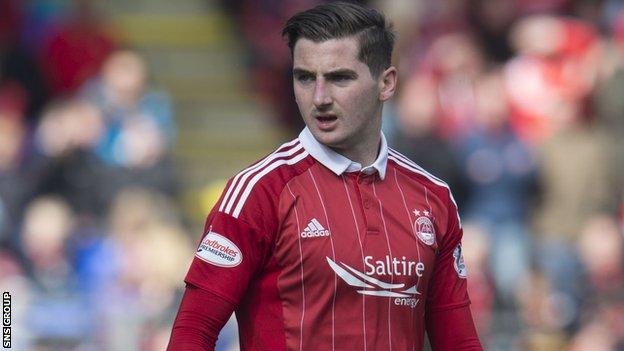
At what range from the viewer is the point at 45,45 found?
11.5 metres

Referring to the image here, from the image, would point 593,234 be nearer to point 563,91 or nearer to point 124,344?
point 563,91

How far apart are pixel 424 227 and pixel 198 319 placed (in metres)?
0.71

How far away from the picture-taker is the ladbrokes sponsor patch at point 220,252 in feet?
12.4

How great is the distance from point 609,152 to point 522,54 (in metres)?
1.07

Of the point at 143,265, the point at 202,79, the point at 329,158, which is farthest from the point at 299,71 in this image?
the point at 202,79

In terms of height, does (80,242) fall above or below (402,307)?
above

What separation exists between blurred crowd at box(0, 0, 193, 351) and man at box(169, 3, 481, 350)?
433cm

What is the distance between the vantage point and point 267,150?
12.2 metres

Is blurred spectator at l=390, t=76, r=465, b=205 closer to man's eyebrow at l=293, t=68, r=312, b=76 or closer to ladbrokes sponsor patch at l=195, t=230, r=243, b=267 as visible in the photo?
man's eyebrow at l=293, t=68, r=312, b=76

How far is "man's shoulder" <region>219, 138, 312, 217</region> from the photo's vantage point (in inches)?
150

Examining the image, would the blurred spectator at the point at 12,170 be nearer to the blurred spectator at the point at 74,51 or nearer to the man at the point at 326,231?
the blurred spectator at the point at 74,51

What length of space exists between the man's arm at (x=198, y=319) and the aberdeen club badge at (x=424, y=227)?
1.91ft

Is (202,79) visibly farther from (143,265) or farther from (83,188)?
(143,265)

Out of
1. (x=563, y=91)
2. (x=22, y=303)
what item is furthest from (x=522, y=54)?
(x=22, y=303)
